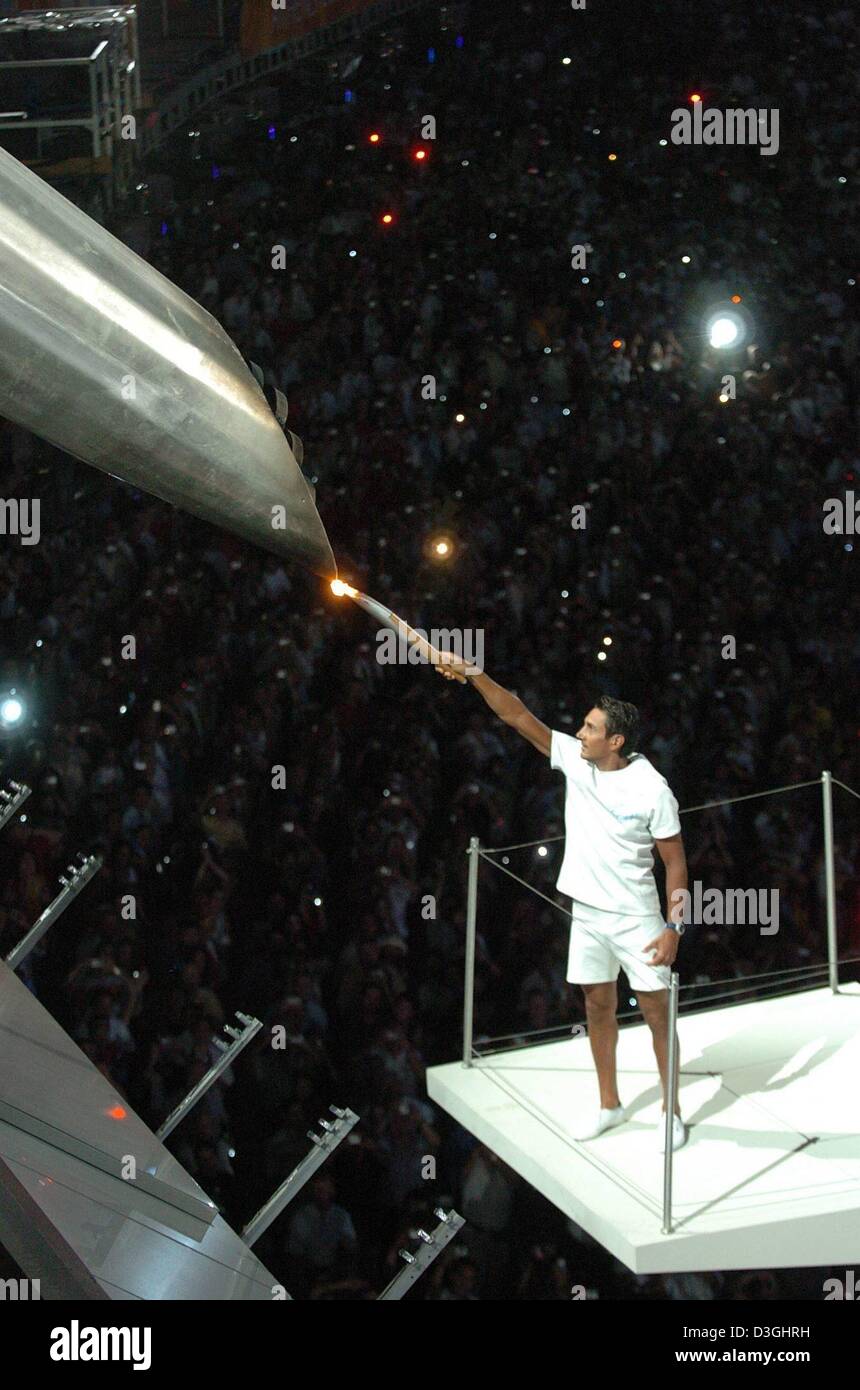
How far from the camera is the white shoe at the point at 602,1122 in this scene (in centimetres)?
484

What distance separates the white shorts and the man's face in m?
0.46

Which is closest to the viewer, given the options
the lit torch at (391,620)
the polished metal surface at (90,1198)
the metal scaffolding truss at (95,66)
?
the polished metal surface at (90,1198)

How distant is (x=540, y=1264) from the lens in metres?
6.29

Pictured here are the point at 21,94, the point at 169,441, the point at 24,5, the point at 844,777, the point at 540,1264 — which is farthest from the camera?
the point at 24,5

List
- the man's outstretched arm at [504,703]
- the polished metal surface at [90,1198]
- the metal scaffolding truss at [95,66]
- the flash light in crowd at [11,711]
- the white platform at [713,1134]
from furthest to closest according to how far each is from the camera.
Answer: the metal scaffolding truss at [95,66] → the flash light in crowd at [11,711] → the man's outstretched arm at [504,703] → the white platform at [713,1134] → the polished metal surface at [90,1198]

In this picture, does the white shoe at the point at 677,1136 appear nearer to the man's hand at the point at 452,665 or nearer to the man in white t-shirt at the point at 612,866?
the man in white t-shirt at the point at 612,866

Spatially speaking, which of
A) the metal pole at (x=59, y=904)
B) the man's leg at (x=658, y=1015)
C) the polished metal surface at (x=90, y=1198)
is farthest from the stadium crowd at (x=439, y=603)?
the polished metal surface at (x=90, y=1198)

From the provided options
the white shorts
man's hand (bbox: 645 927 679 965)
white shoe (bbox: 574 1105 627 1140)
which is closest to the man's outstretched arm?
the white shorts

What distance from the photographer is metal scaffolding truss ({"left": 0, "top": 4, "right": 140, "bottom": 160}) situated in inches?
361

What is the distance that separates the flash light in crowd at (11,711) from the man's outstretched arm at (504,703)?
4.05 metres

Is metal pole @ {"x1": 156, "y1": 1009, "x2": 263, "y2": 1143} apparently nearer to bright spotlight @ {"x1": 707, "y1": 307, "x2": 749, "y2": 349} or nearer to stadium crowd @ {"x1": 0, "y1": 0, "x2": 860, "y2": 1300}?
stadium crowd @ {"x1": 0, "y1": 0, "x2": 860, "y2": 1300}

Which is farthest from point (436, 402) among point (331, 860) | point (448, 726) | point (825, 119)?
point (825, 119)
